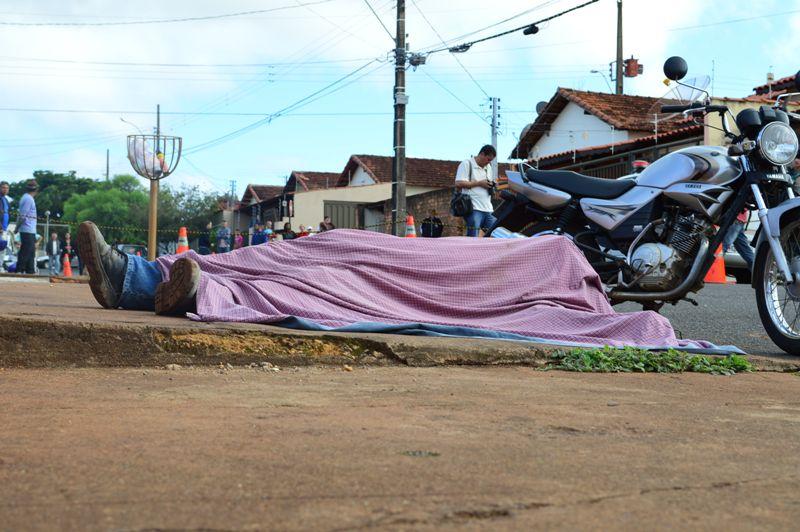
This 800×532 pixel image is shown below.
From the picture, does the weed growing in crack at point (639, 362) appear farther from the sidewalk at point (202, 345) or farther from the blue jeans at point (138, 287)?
the blue jeans at point (138, 287)

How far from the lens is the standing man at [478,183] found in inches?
450

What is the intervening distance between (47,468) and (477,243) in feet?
12.4

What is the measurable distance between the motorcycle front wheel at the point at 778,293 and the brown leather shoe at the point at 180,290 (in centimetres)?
311

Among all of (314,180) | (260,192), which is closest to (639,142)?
(314,180)

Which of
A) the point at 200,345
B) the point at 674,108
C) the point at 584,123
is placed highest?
the point at 584,123

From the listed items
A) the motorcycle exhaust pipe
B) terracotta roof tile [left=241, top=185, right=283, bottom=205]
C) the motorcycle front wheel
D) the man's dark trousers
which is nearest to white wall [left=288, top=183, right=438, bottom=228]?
terracotta roof tile [left=241, top=185, right=283, bottom=205]

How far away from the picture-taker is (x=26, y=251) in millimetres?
15133

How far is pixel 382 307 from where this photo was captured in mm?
5062

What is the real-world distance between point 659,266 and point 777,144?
946mm

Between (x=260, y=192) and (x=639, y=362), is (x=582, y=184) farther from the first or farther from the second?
(x=260, y=192)

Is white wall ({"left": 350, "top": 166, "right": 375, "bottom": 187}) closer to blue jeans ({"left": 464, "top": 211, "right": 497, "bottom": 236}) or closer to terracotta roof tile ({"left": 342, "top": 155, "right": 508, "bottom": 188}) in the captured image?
terracotta roof tile ({"left": 342, "top": 155, "right": 508, "bottom": 188})

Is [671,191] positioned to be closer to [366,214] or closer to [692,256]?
[692,256]

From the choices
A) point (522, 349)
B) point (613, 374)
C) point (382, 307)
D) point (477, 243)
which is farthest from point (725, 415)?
point (477, 243)

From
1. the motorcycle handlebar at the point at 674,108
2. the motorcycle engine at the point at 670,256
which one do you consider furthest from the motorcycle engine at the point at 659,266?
the motorcycle handlebar at the point at 674,108
